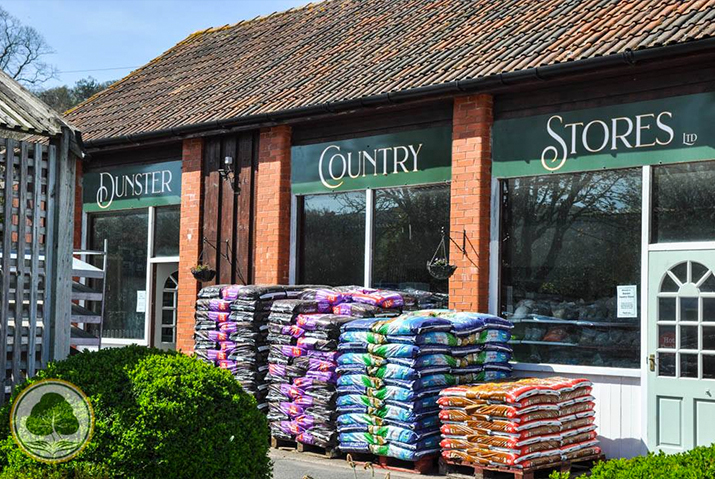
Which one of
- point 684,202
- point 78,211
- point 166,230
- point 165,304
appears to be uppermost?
point 78,211

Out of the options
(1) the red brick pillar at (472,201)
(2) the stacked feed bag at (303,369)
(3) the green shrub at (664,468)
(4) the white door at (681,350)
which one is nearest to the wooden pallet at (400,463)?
(2) the stacked feed bag at (303,369)

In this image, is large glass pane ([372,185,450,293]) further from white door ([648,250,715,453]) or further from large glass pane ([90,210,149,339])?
large glass pane ([90,210,149,339])

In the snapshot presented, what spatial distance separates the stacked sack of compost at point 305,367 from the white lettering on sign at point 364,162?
212cm

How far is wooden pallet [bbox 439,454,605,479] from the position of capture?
965 cm

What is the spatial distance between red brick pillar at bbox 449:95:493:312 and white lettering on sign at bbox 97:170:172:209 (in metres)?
6.23

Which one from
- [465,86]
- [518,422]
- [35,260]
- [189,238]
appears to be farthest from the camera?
[189,238]

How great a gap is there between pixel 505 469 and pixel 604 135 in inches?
157

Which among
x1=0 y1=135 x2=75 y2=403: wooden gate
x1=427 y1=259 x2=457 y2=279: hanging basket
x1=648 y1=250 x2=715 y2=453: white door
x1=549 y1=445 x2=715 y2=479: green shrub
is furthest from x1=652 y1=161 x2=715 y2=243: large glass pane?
x1=0 y1=135 x2=75 y2=403: wooden gate

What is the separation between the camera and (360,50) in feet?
50.5

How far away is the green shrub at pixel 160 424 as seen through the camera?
7.02 meters

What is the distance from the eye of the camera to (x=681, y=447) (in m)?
10.2

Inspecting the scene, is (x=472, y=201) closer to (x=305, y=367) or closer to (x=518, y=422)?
(x=305, y=367)

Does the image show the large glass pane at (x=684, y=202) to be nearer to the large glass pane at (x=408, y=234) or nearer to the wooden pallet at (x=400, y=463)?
the large glass pane at (x=408, y=234)

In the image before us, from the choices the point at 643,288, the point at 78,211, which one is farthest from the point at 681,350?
the point at 78,211
